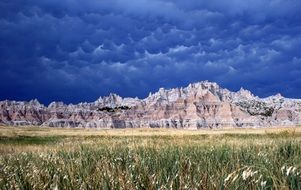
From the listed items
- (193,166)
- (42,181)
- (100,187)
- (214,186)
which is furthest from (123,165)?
(214,186)

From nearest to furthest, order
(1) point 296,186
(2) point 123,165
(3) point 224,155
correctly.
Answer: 1. (1) point 296,186
2. (2) point 123,165
3. (3) point 224,155

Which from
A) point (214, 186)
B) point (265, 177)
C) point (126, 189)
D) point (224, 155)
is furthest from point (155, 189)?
point (224, 155)

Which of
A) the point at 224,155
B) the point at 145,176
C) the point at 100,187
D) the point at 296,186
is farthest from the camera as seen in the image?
the point at 224,155

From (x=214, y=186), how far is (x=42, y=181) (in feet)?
10.4

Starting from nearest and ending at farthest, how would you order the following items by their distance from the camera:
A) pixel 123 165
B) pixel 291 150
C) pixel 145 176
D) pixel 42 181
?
pixel 145 176
pixel 42 181
pixel 123 165
pixel 291 150

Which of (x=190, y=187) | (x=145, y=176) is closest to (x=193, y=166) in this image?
(x=145, y=176)

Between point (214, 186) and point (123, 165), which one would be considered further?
point (123, 165)

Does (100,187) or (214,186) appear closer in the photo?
(214,186)

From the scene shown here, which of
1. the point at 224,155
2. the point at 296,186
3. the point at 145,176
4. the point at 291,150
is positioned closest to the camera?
the point at 296,186

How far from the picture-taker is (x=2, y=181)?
300 inches

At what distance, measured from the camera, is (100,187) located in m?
5.96

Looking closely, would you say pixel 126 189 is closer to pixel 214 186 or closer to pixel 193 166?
pixel 214 186

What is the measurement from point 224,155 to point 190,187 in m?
4.87

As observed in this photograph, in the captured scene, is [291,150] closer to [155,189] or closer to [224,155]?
[224,155]
